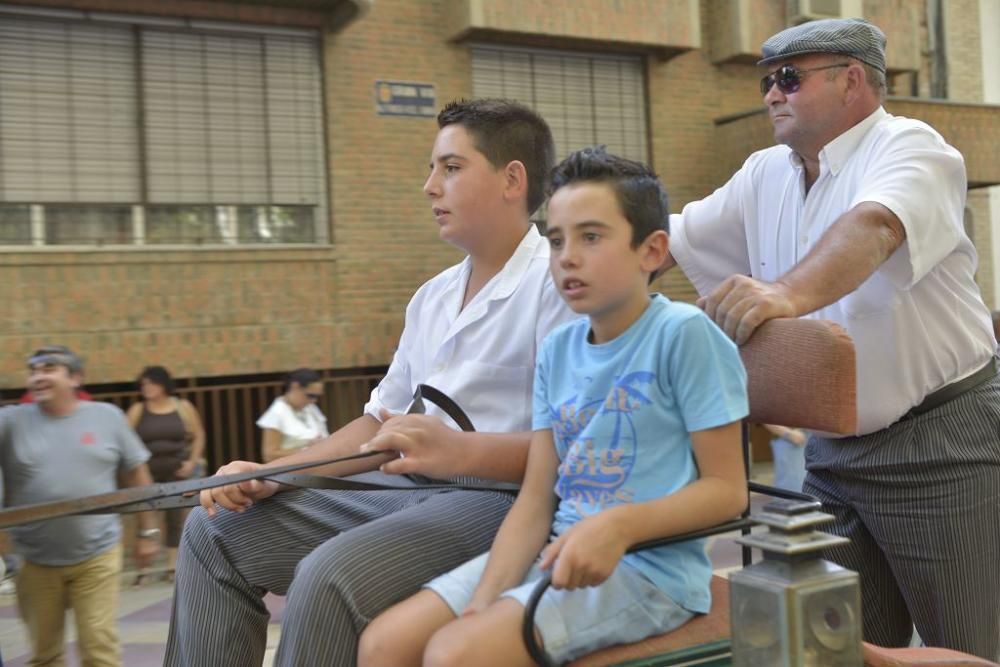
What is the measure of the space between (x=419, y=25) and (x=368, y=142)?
1426 mm

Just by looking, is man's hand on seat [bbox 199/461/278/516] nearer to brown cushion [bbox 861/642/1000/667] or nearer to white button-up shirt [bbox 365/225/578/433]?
white button-up shirt [bbox 365/225/578/433]

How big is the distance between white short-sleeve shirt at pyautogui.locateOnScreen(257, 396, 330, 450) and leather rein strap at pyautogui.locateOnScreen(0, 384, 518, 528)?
5533 millimetres

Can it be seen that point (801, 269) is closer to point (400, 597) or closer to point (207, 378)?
point (400, 597)

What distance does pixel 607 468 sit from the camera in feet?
7.07

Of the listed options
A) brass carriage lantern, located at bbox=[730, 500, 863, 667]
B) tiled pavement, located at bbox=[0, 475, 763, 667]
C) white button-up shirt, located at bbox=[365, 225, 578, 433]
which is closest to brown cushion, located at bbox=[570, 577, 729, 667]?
brass carriage lantern, located at bbox=[730, 500, 863, 667]

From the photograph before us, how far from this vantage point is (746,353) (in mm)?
2383

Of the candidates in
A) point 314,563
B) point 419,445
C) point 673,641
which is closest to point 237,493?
point 314,563

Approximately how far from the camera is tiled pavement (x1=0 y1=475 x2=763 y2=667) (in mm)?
6043

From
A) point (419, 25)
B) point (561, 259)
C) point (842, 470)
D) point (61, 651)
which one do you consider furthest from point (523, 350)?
point (419, 25)

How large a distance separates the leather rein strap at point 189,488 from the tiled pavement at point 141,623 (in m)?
3.30

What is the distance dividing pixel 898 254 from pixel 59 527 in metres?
4.22

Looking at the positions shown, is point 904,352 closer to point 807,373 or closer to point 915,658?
point 807,373

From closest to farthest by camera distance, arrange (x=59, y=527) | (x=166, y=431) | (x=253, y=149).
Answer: (x=59, y=527)
(x=166, y=431)
(x=253, y=149)

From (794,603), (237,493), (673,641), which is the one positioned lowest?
(673,641)
